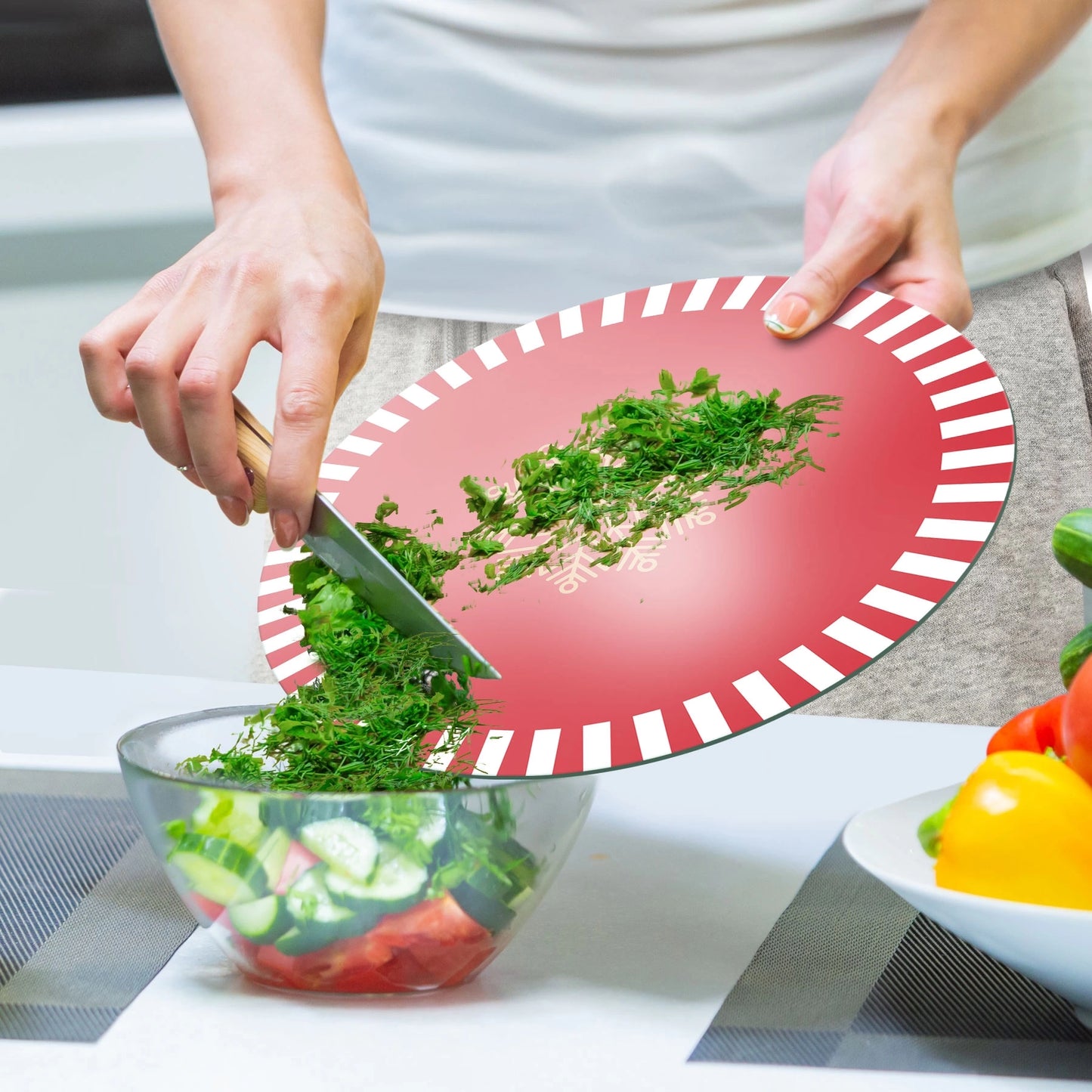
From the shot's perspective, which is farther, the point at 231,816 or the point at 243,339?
the point at 243,339

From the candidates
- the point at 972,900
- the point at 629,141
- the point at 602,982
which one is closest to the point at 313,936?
the point at 602,982

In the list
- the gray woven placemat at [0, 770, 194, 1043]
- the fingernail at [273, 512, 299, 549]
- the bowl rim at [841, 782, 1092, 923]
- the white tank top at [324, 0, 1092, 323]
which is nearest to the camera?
the bowl rim at [841, 782, 1092, 923]

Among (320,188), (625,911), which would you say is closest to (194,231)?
(320,188)

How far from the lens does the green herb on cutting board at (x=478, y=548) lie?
449mm

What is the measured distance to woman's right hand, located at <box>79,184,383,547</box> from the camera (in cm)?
56

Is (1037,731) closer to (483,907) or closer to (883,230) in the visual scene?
(483,907)

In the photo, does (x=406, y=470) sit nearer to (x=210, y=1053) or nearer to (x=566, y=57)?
(x=210, y=1053)

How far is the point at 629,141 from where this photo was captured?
93cm

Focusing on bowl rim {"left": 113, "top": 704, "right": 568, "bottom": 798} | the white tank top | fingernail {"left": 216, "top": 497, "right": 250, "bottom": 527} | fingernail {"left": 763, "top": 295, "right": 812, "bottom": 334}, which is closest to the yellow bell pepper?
bowl rim {"left": 113, "top": 704, "right": 568, "bottom": 798}

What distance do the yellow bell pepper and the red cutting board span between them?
61 millimetres

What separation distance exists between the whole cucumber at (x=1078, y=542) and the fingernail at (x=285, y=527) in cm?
31

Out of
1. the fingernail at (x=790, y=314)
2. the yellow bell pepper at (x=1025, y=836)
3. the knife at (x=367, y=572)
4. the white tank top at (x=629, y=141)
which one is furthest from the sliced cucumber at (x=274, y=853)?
the white tank top at (x=629, y=141)

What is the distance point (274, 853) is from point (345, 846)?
26 millimetres

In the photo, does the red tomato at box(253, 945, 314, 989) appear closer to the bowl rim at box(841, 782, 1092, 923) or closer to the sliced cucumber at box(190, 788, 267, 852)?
the sliced cucumber at box(190, 788, 267, 852)
